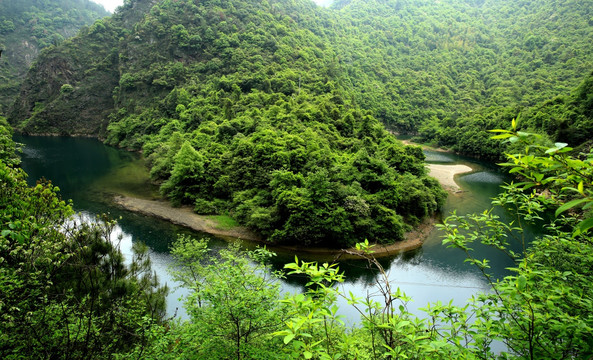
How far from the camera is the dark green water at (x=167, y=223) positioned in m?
20.7

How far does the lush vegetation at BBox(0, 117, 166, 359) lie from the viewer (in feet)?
Answer: 19.7

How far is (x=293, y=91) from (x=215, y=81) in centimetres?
1937

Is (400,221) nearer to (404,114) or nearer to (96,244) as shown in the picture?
(96,244)

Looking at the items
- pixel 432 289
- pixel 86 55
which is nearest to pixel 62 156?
pixel 86 55

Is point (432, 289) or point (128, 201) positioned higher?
point (128, 201)

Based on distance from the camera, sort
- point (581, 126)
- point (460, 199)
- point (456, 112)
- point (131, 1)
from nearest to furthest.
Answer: point (460, 199)
point (581, 126)
point (456, 112)
point (131, 1)

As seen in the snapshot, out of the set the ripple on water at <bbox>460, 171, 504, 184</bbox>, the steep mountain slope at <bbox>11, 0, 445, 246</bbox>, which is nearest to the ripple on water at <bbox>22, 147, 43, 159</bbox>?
the steep mountain slope at <bbox>11, 0, 445, 246</bbox>

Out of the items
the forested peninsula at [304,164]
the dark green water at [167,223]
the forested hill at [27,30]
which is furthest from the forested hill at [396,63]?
the forested hill at [27,30]

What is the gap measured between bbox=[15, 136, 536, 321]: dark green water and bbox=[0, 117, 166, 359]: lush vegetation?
569 centimetres

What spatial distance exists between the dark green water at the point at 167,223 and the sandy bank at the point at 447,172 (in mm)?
1396

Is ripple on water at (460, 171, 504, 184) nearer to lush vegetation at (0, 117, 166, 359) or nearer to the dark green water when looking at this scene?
the dark green water

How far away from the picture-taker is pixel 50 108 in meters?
79.9

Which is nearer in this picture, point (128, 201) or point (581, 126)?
point (128, 201)

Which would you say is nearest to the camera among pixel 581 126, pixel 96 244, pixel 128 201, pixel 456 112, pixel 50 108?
pixel 96 244
